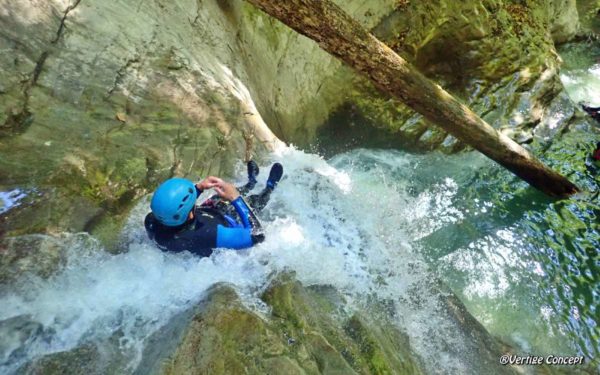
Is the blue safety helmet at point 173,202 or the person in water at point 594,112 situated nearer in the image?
the blue safety helmet at point 173,202

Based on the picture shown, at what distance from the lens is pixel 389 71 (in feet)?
17.3

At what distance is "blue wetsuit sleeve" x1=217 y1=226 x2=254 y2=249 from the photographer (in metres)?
4.00

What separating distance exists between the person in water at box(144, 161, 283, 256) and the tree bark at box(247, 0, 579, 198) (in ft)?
7.13

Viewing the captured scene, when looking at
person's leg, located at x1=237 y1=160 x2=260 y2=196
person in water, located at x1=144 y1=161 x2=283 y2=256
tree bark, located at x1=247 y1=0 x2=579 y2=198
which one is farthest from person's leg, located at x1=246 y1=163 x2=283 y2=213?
tree bark, located at x1=247 y1=0 x2=579 y2=198

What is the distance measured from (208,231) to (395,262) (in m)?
2.44

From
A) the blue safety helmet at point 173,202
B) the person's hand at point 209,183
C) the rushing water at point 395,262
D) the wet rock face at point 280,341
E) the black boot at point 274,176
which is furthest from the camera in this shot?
the black boot at point 274,176

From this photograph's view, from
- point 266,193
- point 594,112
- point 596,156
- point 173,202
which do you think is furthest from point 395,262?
point 594,112

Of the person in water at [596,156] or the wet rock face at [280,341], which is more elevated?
the person in water at [596,156]

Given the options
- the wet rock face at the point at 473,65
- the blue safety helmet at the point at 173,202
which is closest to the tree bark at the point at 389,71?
the wet rock face at the point at 473,65

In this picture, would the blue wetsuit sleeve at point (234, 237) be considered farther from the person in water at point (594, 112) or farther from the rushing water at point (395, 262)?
the person in water at point (594, 112)

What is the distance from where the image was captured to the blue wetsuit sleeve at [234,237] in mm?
→ 3996

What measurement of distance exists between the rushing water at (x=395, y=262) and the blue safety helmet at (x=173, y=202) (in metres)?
0.48

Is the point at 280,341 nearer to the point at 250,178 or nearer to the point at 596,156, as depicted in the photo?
the point at 250,178

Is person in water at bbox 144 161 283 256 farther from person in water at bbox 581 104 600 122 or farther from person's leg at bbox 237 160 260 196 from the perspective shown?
person in water at bbox 581 104 600 122
